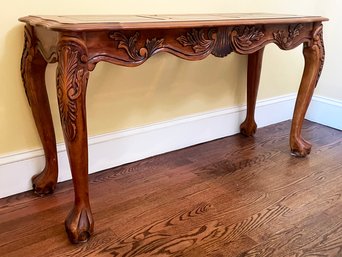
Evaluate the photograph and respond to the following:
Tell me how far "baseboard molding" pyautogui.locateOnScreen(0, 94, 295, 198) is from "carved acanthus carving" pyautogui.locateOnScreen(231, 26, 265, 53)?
619 mm

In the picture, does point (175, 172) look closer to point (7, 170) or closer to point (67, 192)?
point (67, 192)

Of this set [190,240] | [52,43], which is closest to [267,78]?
[190,240]

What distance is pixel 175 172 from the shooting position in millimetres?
1755


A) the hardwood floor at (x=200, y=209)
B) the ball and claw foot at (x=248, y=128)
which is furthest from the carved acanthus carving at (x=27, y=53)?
the ball and claw foot at (x=248, y=128)

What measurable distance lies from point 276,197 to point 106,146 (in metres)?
0.82

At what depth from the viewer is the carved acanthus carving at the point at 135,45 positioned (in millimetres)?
1144

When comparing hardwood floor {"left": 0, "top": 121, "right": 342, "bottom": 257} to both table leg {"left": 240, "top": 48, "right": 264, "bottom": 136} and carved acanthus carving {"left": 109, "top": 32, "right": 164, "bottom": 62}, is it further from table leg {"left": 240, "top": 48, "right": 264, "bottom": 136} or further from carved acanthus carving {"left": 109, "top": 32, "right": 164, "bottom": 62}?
carved acanthus carving {"left": 109, "top": 32, "right": 164, "bottom": 62}

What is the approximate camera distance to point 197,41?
1312mm

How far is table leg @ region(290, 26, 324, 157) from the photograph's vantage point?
1.73 metres

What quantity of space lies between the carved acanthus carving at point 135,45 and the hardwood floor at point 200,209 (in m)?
0.62

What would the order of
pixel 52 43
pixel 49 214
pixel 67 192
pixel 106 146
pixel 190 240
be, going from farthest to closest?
pixel 106 146, pixel 67 192, pixel 49 214, pixel 190 240, pixel 52 43

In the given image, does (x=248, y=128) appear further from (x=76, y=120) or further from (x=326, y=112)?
(x=76, y=120)

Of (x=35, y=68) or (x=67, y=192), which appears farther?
(x=67, y=192)

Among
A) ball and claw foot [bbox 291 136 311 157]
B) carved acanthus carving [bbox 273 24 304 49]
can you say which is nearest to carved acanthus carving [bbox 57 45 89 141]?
carved acanthus carving [bbox 273 24 304 49]
